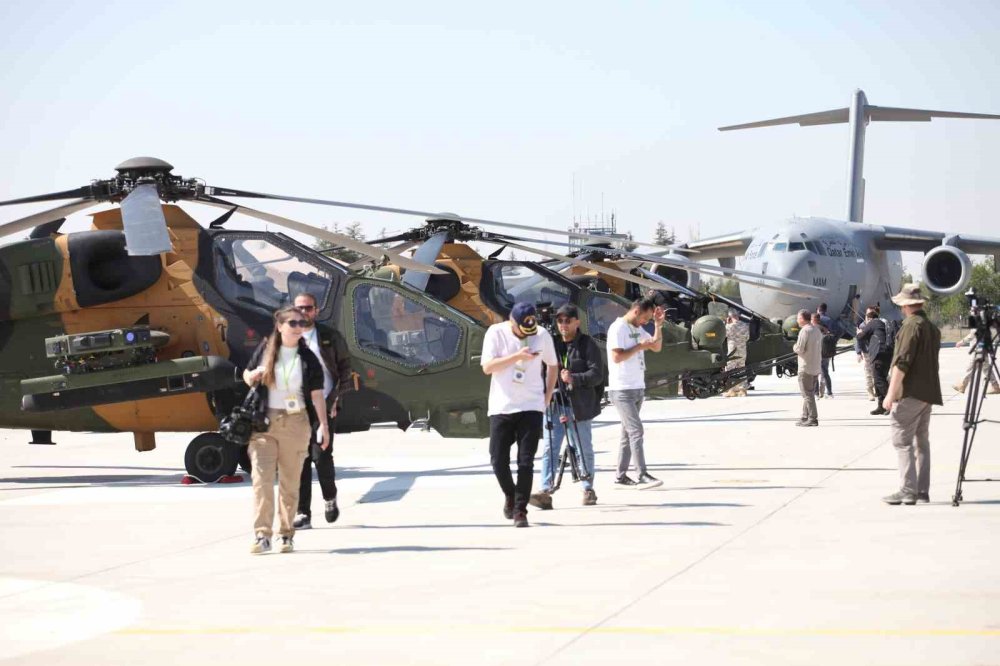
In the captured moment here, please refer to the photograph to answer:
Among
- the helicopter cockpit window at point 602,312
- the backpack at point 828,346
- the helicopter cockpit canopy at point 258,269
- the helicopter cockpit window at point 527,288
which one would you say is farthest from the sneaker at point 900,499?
the backpack at point 828,346

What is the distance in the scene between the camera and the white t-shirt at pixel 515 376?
1013 centimetres

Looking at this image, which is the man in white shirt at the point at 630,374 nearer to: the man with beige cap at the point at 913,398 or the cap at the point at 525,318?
the cap at the point at 525,318

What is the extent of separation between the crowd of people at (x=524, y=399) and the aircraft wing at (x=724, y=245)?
2958cm

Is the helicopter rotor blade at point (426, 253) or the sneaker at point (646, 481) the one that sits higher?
the helicopter rotor blade at point (426, 253)

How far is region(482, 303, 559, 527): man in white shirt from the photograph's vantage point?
10086 millimetres

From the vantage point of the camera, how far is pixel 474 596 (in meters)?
7.48

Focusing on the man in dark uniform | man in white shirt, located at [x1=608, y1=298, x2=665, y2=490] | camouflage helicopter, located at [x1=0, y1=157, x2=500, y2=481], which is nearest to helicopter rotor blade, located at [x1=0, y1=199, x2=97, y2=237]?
camouflage helicopter, located at [x1=0, y1=157, x2=500, y2=481]

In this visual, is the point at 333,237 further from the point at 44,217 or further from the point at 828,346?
the point at 828,346

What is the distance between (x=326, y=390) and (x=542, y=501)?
2013 mm

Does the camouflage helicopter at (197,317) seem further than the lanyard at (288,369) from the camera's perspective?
Result: Yes

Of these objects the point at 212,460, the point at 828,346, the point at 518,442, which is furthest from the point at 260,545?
the point at 828,346

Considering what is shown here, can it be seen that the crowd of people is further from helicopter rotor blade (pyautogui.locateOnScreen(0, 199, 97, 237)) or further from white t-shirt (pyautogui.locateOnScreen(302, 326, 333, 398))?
helicopter rotor blade (pyautogui.locateOnScreen(0, 199, 97, 237))

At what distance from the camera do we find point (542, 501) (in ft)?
35.9

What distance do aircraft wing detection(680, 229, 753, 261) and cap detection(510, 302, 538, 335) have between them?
3151cm
